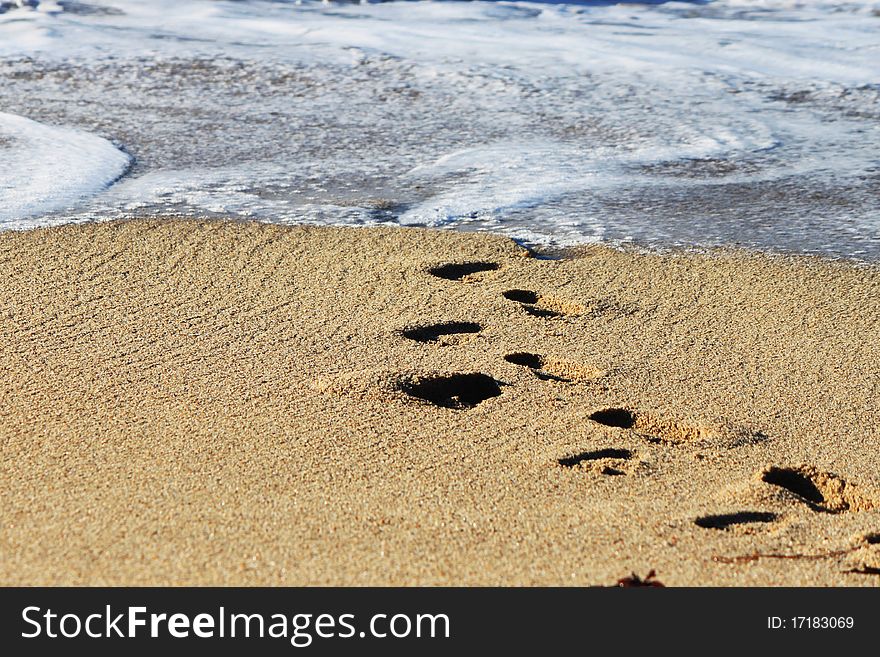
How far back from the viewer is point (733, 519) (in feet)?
6.15

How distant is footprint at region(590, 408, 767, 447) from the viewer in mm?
2182

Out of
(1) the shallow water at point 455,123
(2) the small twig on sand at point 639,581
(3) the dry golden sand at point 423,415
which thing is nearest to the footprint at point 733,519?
(3) the dry golden sand at point 423,415

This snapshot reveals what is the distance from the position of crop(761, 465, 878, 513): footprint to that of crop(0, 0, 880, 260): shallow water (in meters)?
1.58

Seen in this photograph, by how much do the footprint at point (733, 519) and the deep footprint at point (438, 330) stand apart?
992 millimetres

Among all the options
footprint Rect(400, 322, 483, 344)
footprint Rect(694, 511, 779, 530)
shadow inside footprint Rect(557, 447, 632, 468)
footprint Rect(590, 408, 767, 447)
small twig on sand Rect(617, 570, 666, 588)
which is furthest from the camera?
footprint Rect(400, 322, 483, 344)

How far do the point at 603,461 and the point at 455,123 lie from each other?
10.9 feet

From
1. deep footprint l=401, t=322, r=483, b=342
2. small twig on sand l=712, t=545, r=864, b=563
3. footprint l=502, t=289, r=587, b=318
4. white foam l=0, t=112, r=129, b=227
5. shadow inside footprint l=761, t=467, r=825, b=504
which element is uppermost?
white foam l=0, t=112, r=129, b=227

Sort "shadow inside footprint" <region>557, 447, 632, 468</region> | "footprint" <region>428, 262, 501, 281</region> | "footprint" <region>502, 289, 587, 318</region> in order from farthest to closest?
"footprint" <region>428, 262, 501, 281</region> → "footprint" <region>502, 289, 587, 318</region> → "shadow inside footprint" <region>557, 447, 632, 468</region>

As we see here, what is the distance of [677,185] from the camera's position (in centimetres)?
425

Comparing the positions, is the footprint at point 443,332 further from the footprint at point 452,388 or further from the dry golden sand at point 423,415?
the footprint at point 452,388

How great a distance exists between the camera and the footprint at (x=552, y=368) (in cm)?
247

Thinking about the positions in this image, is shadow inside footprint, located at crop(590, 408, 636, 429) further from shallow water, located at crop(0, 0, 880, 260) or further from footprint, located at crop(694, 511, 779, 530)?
shallow water, located at crop(0, 0, 880, 260)

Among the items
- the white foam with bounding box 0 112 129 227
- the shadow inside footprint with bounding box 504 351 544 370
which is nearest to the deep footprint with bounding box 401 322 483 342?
the shadow inside footprint with bounding box 504 351 544 370
